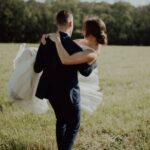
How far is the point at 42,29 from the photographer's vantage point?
76312mm

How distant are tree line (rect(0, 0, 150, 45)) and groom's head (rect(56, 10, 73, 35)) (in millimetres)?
59113

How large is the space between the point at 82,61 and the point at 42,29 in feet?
235

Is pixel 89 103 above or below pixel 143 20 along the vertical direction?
above

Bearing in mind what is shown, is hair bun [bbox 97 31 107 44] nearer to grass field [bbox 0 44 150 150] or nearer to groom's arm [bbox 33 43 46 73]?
groom's arm [bbox 33 43 46 73]

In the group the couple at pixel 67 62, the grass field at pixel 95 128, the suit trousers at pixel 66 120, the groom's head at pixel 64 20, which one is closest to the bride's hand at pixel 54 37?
the couple at pixel 67 62

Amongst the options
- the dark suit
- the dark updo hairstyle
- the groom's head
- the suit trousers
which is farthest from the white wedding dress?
the dark updo hairstyle

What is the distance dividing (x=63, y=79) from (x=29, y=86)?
949mm

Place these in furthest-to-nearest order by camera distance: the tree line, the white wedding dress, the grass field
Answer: the tree line < the grass field < the white wedding dress

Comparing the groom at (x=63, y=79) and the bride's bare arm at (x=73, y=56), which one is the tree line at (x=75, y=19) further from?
the bride's bare arm at (x=73, y=56)

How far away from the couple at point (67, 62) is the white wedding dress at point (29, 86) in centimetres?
56

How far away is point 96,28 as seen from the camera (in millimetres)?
5387

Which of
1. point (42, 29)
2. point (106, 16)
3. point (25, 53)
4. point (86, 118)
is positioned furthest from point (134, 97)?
point (106, 16)

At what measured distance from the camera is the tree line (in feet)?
240

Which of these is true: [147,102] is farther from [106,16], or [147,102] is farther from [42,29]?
[106,16]
